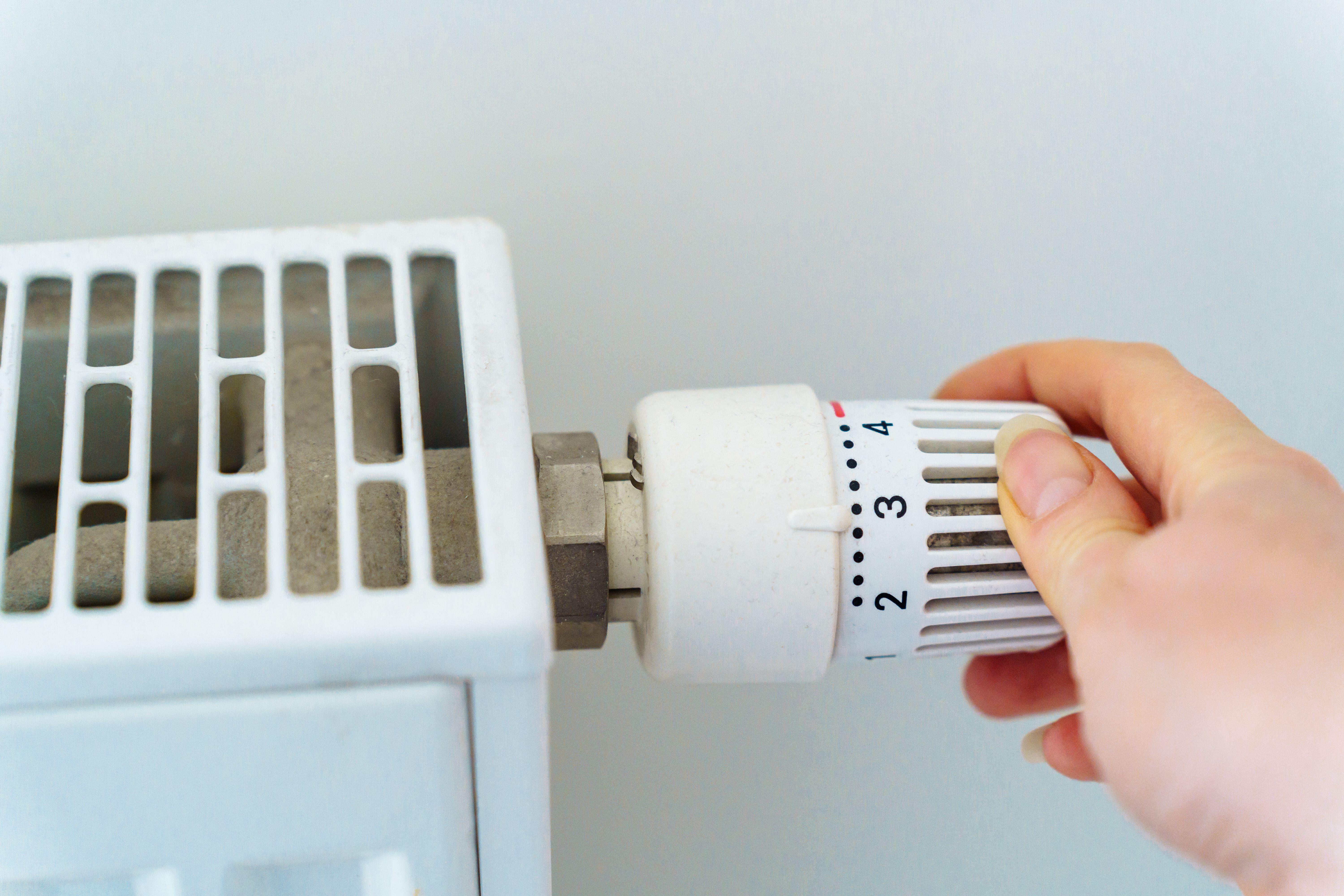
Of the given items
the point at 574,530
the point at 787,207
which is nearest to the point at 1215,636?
the point at 574,530

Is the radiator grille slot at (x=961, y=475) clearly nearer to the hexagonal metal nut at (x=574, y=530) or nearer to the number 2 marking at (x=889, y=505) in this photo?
the number 2 marking at (x=889, y=505)

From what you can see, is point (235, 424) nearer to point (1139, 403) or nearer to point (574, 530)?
point (574, 530)

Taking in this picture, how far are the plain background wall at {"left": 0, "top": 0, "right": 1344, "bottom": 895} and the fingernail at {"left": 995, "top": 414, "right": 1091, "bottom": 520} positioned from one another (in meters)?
0.23

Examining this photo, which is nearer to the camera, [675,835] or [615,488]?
[615,488]

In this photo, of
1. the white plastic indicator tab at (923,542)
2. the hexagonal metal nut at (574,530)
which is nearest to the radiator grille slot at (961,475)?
the white plastic indicator tab at (923,542)

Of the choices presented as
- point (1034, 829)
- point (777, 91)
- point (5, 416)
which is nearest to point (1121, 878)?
point (1034, 829)

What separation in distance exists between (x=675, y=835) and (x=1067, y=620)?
33 cm

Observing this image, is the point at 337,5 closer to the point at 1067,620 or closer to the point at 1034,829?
the point at 1067,620

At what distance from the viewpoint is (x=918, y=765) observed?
2.04 ft

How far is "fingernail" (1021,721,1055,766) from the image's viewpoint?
0.48 meters

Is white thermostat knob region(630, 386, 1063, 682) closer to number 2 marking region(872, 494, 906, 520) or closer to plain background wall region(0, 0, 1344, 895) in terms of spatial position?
number 2 marking region(872, 494, 906, 520)

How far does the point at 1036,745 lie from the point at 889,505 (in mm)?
187

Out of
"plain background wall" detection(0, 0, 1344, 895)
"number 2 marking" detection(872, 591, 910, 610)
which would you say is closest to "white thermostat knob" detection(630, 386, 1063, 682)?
"number 2 marking" detection(872, 591, 910, 610)

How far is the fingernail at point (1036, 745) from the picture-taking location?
48 centimetres
